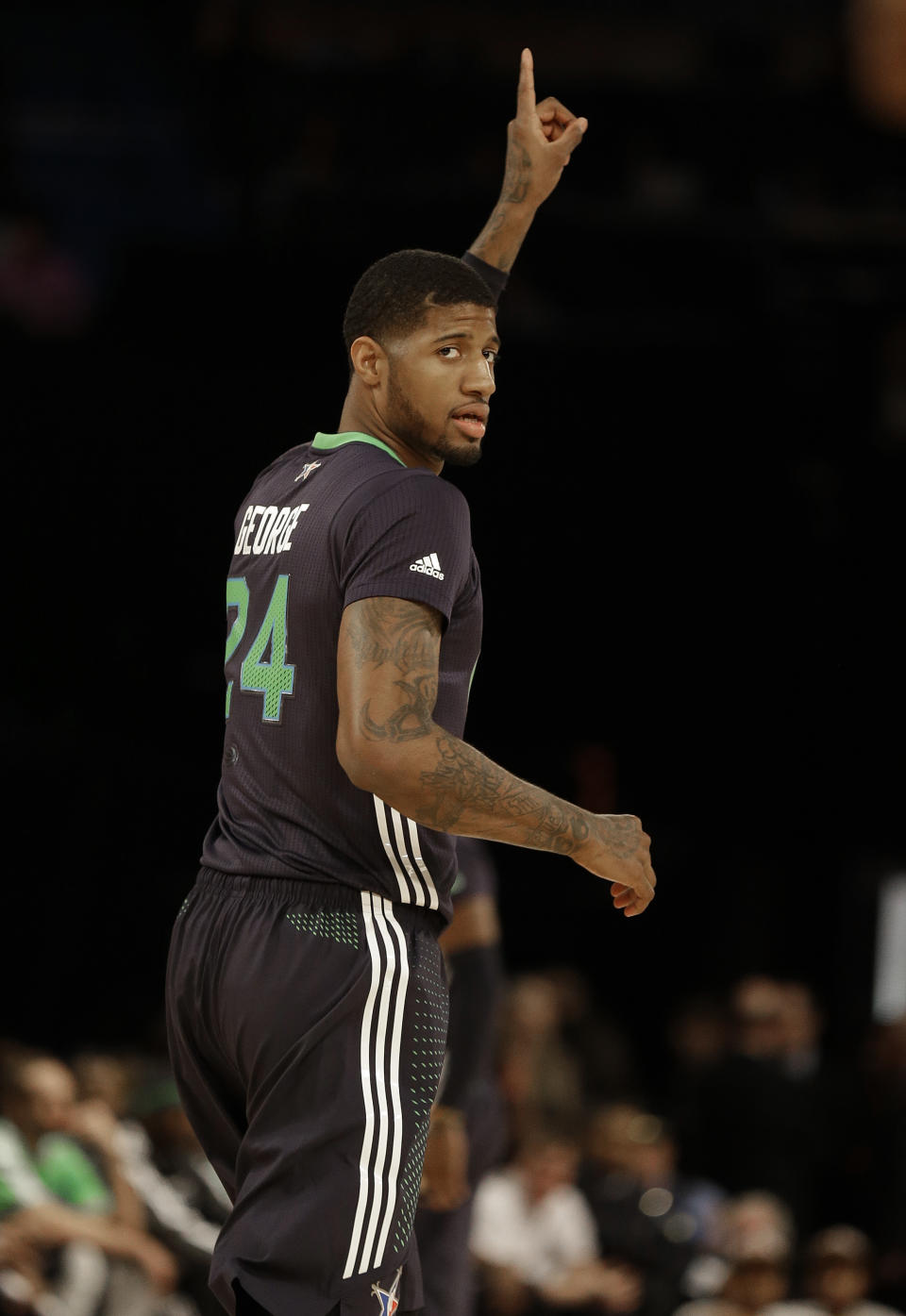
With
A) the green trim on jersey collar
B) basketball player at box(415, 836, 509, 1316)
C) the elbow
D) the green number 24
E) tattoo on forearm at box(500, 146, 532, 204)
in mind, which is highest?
tattoo on forearm at box(500, 146, 532, 204)

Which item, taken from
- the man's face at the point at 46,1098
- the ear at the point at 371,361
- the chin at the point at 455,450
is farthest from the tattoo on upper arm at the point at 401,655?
the man's face at the point at 46,1098

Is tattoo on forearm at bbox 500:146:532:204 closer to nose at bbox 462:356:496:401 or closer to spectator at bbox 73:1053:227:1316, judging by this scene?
nose at bbox 462:356:496:401

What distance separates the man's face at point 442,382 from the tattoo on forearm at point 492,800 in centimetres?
64

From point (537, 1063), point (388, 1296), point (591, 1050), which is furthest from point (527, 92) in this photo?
point (591, 1050)

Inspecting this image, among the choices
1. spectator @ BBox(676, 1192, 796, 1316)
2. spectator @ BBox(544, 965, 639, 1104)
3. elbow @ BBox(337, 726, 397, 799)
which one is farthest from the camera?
spectator @ BBox(544, 965, 639, 1104)

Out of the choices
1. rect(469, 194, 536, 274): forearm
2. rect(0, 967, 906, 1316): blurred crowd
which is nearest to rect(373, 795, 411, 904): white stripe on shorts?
rect(469, 194, 536, 274): forearm

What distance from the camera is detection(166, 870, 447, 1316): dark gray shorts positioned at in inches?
115

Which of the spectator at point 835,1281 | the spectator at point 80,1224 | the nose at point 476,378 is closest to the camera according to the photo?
the nose at point 476,378

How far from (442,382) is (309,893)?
0.94 metres

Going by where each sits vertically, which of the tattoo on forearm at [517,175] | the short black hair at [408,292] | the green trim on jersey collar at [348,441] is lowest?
the green trim on jersey collar at [348,441]

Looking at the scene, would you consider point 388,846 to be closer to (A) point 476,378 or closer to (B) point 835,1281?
(A) point 476,378

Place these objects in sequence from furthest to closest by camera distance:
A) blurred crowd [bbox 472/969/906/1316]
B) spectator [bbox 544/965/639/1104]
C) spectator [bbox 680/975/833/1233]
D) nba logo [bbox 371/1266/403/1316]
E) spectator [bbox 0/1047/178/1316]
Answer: spectator [bbox 544/965/639/1104]
spectator [bbox 680/975/833/1233]
blurred crowd [bbox 472/969/906/1316]
spectator [bbox 0/1047/178/1316]
nba logo [bbox 371/1266/403/1316]

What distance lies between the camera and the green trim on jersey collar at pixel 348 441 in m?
3.30

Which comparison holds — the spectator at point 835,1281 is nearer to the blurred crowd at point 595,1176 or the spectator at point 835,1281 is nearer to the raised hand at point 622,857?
the blurred crowd at point 595,1176
